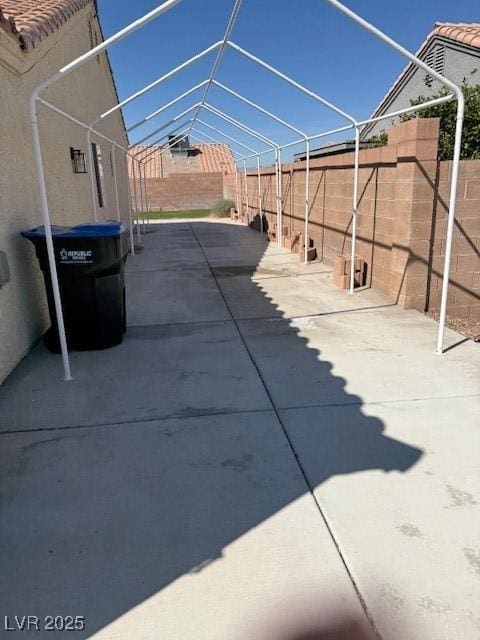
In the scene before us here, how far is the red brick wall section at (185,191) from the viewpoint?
26.5 metres

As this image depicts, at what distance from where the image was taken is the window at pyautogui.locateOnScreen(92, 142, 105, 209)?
957 cm

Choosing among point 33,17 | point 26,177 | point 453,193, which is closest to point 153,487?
point 453,193

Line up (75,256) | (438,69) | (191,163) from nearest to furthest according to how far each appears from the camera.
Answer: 1. (75,256)
2. (438,69)
3. (191,163)

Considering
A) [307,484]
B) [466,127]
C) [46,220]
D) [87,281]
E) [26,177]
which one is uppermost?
[466,127]

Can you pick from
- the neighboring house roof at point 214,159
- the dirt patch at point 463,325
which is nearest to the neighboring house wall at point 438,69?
the dirt patch at point 463,325

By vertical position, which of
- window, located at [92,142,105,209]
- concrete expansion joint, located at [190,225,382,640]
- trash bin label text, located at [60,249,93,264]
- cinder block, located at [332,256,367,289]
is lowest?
concrete expansion joint, located at [190,225,382,640]

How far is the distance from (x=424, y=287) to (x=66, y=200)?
4823mm

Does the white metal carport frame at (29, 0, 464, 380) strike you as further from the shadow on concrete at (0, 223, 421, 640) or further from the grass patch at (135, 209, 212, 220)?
the grass patch at (135, 209, 212, 220)

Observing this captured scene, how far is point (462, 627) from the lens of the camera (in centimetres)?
180

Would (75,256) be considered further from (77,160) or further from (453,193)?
(77,160)

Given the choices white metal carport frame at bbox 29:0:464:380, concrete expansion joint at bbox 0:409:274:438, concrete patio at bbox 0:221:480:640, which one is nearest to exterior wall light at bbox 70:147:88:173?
white metal carport frame at bbox 29:0:464:380

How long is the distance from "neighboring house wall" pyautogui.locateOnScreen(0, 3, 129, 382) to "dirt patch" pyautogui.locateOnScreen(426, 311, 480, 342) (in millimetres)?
4480

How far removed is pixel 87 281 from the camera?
4.46 metres

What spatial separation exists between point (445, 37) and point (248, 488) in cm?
1115
